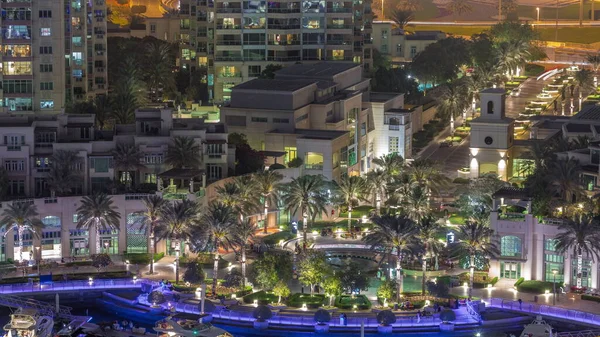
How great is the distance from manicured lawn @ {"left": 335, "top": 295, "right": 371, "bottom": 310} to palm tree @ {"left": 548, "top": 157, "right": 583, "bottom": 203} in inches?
736

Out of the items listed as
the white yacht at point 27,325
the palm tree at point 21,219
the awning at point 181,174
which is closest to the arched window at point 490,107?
the awning at point 181,174

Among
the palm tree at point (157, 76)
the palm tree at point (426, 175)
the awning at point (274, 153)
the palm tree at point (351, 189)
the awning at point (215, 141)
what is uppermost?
the palm tree at point (157, 76)

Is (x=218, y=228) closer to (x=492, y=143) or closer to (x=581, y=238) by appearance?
(x=581, y=238)

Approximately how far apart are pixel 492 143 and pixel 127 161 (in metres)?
35.1

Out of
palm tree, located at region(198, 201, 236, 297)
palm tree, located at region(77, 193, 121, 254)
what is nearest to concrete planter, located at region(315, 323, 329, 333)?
palm tree, located at region(198, 201, 236, 297)

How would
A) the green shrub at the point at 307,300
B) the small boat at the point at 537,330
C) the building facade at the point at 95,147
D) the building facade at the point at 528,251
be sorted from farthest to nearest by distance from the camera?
the building facade at the point at 95,147
the building facade at the point at 528,251
the green shrub at the point at 307,300
the small boat at the point at 537,330

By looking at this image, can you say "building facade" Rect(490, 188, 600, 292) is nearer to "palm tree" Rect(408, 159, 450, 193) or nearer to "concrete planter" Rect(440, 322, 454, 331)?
"concrete planter" Rect(440, 322, 454, 331)

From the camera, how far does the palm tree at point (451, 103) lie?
575 feet

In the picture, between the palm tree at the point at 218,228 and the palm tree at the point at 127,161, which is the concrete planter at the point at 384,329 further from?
the palm tree at the point at 127,161

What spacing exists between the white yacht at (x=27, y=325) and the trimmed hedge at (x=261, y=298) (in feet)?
44.1

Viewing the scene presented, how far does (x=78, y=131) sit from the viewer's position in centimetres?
14050

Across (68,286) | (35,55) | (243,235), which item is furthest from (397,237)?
(35,55)

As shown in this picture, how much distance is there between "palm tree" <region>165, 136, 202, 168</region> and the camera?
137125 millimetres

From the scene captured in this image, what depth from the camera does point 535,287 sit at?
121000 millimetres
